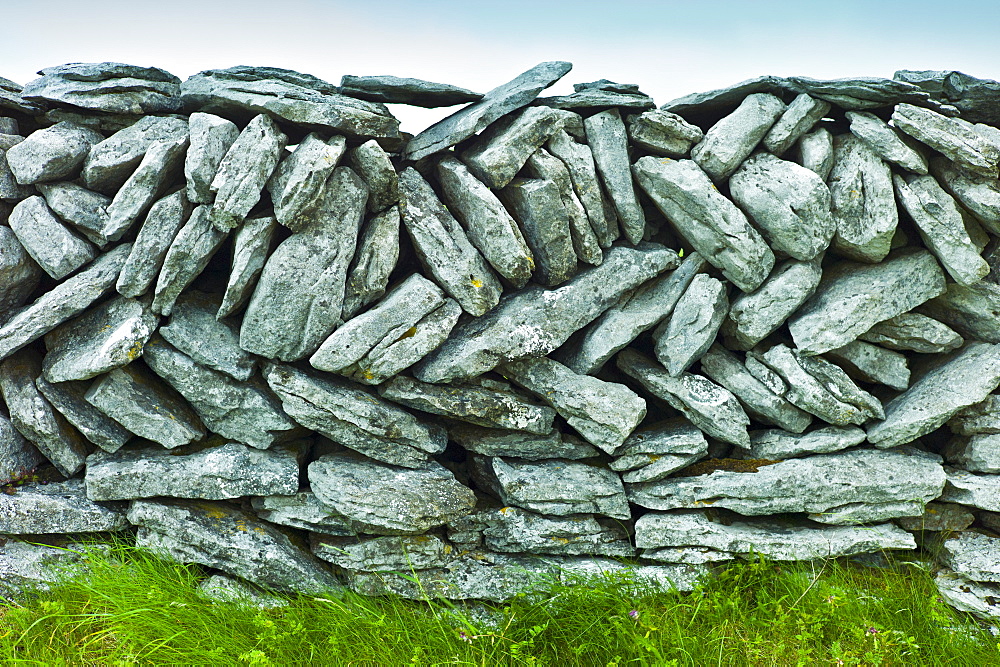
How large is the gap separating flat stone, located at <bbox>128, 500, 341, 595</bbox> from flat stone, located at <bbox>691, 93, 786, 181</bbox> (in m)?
5.08

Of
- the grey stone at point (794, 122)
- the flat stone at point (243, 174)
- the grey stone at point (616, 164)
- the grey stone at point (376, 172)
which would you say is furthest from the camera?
the grey stone at point (616, 164)

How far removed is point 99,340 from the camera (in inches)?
218

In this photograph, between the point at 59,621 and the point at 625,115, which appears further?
the point at 625,115

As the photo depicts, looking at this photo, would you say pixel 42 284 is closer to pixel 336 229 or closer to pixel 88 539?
pixel 88 539

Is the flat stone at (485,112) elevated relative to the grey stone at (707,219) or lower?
elevated

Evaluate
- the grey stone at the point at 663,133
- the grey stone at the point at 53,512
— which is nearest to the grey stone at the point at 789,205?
the grey stone at the point at 663,133

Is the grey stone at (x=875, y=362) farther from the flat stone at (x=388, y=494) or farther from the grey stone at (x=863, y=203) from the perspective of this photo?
the flat stone at (x=388, y=494)

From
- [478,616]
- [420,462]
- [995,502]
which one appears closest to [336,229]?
[420,462]

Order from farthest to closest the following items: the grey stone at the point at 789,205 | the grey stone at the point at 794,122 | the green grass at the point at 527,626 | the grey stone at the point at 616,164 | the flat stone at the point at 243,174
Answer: the grey stone at the point at 616,164 < the grey stone at the point at 794,122 < the grey stone at the point at 789,205 < the flat stone at the point at 243,174 < the green grass at the point at 527,626

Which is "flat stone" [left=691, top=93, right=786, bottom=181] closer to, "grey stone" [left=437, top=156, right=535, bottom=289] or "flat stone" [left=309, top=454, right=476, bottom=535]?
"grey stone" [left=437, top=156, right=535, bottom=289]

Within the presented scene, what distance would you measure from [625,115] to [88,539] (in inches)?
247

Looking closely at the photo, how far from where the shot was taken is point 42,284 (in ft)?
20.0

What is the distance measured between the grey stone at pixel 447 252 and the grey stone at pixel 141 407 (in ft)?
8.46

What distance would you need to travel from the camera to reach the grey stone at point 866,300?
5.63 metres
